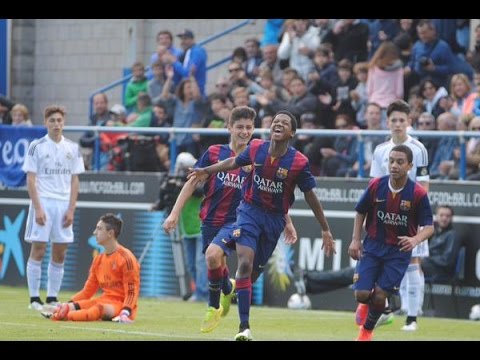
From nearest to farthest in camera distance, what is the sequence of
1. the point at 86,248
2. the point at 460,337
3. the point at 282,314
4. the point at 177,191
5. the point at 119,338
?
the point at 119,338, the point at 460,337, the point at 282,314, the point at 177,191, the point at 86,248

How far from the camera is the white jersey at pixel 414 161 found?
51.3 ft

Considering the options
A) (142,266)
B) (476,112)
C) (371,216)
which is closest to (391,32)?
(476,112)

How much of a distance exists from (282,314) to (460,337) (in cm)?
354

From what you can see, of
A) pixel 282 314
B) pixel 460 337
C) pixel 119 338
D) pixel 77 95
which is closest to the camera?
pixel 119 338

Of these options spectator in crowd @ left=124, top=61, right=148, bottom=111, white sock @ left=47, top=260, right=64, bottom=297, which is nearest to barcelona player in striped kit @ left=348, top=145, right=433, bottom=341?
white sock @ left=47, top=260, right=64, bottom=297

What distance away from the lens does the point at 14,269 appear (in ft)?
70.6

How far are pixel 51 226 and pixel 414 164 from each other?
453 cm

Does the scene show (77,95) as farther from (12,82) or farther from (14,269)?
(14,269)

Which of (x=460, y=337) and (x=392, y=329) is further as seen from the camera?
(x=392, y=329)

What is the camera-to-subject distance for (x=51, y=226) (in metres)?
16.6

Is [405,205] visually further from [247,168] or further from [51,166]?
[51,166]

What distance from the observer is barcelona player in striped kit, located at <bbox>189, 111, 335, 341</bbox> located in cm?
1262

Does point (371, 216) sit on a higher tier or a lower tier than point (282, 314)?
higher

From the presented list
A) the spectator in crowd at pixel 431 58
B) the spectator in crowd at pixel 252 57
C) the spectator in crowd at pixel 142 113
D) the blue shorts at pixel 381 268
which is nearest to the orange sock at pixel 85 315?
the blue shorts at pixel 381 268
